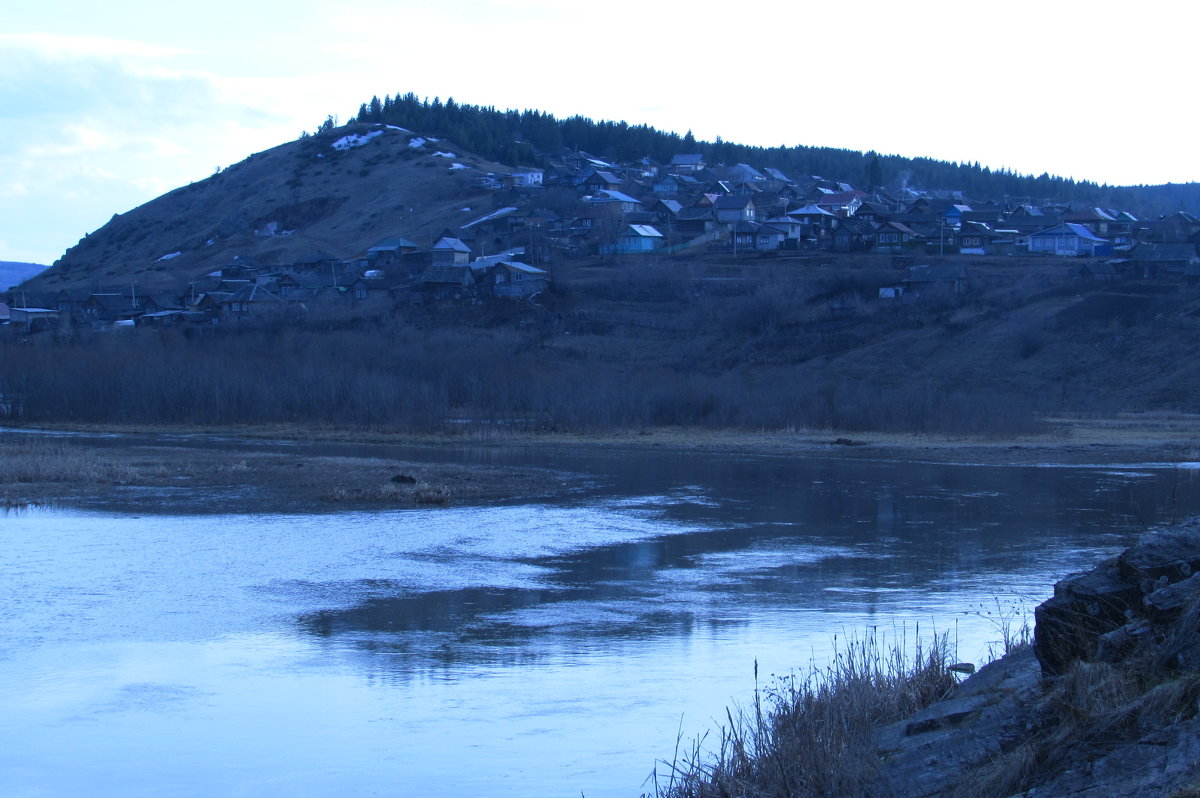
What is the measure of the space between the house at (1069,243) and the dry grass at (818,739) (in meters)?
75.2

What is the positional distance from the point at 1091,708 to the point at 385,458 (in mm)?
34132

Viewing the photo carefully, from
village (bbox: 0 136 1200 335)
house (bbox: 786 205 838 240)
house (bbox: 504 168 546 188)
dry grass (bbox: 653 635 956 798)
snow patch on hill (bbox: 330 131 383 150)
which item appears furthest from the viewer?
snow patch on hill (bbox: 330 131 383 150)

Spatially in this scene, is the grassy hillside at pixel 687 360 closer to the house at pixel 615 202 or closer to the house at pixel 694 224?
the house at pixel 694 224

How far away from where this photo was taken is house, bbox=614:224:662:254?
88.6 m

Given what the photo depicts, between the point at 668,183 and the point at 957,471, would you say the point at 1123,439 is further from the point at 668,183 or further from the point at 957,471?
the point at 668,183

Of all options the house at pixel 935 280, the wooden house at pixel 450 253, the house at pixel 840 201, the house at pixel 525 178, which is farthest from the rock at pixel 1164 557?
the house at pixel 525 178

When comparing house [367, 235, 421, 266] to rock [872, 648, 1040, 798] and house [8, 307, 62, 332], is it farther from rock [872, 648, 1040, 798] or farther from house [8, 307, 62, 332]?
rock [872, 648, 1040, 798]

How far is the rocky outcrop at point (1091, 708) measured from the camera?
6344 millimetres

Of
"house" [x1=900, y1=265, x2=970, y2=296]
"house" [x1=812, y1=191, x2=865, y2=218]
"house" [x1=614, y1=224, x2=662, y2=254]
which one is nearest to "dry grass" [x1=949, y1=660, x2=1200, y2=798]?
"house" [x1=900, y1=265, x2=970, y2=296]

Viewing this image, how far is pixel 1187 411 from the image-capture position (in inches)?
2000

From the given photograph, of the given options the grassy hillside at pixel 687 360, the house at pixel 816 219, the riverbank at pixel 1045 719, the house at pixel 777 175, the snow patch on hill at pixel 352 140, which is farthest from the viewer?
the snow patch on hill at pixel 352 140

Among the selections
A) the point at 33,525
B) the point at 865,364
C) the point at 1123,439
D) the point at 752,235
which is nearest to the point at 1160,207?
the point at 752,235

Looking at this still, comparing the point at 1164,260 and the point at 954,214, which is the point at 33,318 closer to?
the point at 954,214

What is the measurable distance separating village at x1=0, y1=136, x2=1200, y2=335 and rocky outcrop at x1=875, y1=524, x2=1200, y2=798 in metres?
62.8
